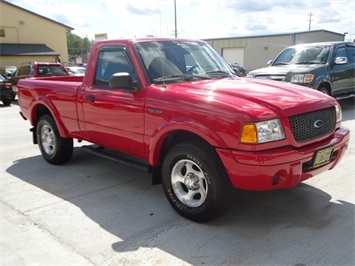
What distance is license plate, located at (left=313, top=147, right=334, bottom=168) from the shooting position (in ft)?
10.9

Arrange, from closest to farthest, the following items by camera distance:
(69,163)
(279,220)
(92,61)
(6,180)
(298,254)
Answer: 1. (298,254)
2. (279,220)
3. (92,61)
4. (6,180)
5. (69,163)

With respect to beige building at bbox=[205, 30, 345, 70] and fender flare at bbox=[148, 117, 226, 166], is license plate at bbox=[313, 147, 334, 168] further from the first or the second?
beige building at bbox=[205, 30, 345, 70]

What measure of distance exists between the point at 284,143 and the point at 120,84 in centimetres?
183

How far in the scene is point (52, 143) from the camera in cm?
576

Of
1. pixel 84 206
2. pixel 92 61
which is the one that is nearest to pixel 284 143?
pixel 84 206

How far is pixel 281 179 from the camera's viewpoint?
10.2ft

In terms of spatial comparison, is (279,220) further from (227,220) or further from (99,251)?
(99,251)

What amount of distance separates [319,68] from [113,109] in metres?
6.61

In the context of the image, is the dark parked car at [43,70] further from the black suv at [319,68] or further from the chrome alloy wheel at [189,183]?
the chrome alloy wheel at [189,183]

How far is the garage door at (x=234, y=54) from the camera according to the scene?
39.2 m

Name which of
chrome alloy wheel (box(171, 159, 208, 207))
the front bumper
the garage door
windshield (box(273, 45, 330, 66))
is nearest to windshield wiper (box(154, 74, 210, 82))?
chrome alloy wheel (box(171, 159, 208, 207))

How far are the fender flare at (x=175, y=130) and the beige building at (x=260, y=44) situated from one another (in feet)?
111

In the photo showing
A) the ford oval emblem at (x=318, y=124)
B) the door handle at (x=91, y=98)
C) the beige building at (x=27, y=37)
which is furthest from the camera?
the beige building at (x=27, y=37)

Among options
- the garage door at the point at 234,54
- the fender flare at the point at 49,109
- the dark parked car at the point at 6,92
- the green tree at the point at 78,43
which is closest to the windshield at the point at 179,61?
the fender flare at the point at 49,109
